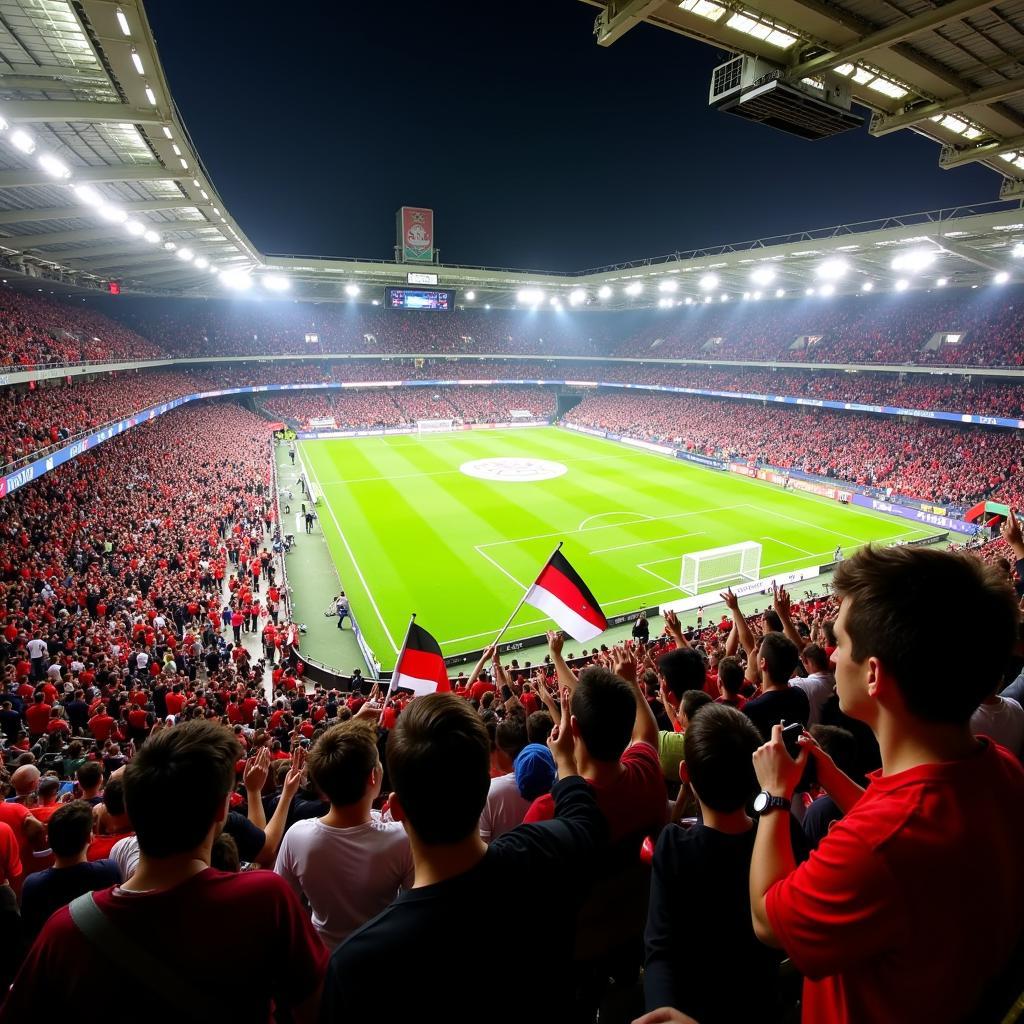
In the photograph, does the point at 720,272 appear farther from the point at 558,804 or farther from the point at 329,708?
the point at 558,804

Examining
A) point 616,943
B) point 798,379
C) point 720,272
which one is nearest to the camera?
point 616,943

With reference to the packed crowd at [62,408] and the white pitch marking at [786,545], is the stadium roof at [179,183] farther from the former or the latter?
the white pitch marking at [786,545]

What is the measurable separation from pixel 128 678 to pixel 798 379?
5512 centimetres

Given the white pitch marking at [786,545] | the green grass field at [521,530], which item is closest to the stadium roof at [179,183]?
the green grass field at [521,530]

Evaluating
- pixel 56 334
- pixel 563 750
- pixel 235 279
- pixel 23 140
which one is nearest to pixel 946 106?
pixel 563 750

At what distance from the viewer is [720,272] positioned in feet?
152

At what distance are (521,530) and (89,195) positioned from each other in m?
22.0

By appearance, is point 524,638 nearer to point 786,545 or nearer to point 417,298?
point 786,545

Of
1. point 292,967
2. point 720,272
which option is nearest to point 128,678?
point 292,967

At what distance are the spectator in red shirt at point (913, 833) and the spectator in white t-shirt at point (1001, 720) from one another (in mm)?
2554

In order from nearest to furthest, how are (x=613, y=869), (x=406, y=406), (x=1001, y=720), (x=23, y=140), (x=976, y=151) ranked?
(x=613, y=869)
(x=1001, y=720)
(x=976, y=151)
(x=23, y=140)
(x=406, y=406)

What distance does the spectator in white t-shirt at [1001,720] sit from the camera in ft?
12.6

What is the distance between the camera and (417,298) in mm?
61031

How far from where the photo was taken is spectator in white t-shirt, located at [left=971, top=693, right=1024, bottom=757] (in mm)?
3836
